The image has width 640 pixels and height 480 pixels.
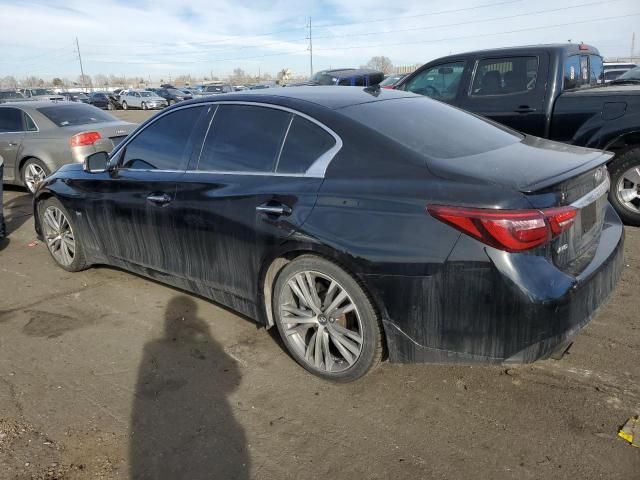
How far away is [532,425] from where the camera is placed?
263 centimetres

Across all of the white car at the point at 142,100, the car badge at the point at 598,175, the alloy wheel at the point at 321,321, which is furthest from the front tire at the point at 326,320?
the white car at the point at 142,100

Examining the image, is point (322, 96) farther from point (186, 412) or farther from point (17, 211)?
point (17, 211)

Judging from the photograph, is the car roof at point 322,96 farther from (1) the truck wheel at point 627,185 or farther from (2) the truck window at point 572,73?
(2) the truck window at point 572,73

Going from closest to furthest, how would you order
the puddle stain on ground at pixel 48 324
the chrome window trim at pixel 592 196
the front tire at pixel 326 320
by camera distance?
the chrome window trim at pixel 592 196, the front tire at pixel 326 320, the puddle stain on ground at pixel 48 324

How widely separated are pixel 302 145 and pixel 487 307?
54.5 inches

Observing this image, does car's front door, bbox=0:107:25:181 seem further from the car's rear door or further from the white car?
the white car

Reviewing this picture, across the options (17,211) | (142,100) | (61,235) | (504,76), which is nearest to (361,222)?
(61,235)

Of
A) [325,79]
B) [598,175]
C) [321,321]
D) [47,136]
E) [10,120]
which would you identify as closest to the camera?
[598,175]

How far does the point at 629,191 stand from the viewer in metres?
5.62

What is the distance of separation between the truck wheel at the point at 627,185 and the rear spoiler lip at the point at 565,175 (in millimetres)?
2906

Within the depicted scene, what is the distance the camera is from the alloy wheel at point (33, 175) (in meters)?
8.45

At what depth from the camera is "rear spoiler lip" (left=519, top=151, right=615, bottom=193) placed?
239 centimetres

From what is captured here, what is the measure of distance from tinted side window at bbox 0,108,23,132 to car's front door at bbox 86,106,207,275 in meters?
5.45

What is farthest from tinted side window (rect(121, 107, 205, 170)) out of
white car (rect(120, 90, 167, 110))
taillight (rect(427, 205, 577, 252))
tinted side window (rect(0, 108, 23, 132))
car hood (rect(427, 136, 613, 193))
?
white car (rect(120, 90, 167, 110))
